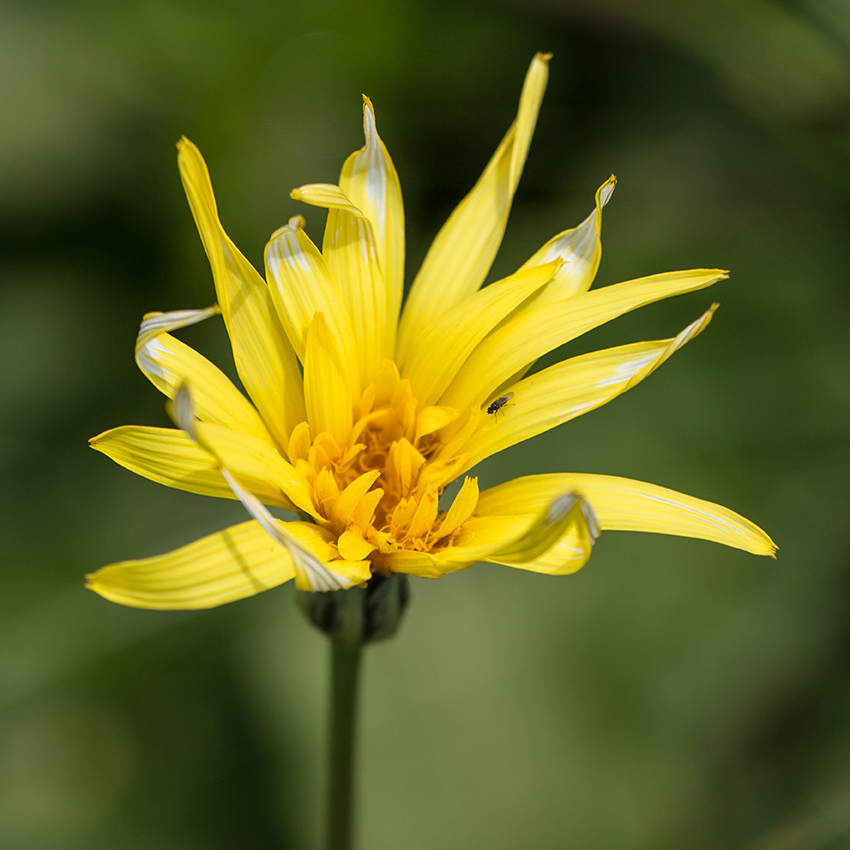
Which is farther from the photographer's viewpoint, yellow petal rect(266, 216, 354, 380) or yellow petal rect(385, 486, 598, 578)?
yellow petal rect(266, 216, 354, 380)

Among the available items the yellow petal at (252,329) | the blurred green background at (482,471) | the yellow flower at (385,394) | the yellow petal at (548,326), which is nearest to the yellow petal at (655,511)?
the yellow flower at (385,394)

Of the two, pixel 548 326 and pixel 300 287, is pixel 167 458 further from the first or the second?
pixel 548 326

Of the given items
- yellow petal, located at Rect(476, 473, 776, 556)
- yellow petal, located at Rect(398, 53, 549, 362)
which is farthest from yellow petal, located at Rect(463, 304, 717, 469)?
yellow petal, located at Rect(398, 53, 549, 362)

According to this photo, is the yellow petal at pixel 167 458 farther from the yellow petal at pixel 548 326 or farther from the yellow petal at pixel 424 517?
the yellow petal at pixel 548 326

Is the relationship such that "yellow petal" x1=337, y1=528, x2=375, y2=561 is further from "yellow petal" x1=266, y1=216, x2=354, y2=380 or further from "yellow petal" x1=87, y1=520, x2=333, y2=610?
"yellow petal" x1=266, y1=216, x2=354, y2=380

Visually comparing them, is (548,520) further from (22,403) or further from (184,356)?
(22,403)

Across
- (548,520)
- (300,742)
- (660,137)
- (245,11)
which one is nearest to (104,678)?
(300,742)

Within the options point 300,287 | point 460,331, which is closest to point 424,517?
point 460,331
